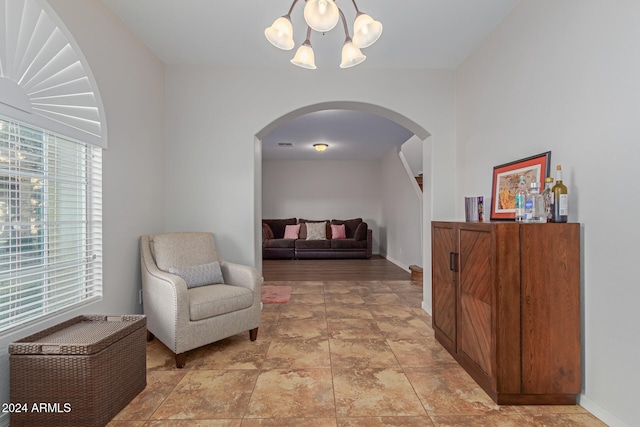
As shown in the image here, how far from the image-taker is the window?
1.64 metres

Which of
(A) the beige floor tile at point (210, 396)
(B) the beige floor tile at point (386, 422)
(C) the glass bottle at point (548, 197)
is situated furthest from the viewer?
A: (C) the glass bottle at point (548, 197)

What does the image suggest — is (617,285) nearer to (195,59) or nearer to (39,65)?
(39,65)

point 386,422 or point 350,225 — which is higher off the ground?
point 350,225

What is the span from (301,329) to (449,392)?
1.39 m

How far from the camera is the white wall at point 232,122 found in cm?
322

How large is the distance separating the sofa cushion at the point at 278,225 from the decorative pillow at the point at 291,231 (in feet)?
0.55

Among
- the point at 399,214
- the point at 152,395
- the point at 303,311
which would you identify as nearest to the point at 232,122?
the point at 303,311

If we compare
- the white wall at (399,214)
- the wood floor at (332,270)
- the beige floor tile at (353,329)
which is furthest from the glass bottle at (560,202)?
the white wall at (399,214)

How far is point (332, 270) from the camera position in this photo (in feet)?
19.9

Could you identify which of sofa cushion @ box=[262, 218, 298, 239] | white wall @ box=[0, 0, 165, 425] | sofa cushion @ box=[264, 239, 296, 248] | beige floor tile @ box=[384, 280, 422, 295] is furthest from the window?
sofa cushion @ box=[262, 218, 298, 239]

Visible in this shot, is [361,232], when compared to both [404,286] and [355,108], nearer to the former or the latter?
[404,286]

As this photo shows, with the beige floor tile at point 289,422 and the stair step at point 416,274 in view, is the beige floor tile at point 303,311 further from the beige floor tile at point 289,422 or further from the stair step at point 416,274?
the stair step at point 416,274

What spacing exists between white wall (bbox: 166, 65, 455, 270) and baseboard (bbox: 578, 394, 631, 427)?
1814 mm

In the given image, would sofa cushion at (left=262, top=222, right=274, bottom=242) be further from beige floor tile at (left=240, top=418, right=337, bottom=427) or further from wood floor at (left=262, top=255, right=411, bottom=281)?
beige floor tile at (left=240, top=418, right=337, bottom=427)
